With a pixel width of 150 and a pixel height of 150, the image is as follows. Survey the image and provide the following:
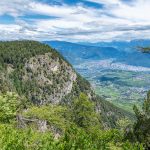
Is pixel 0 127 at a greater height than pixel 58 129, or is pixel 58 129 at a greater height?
pixel 0 127

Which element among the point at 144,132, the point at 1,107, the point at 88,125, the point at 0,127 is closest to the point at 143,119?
the point at 144,132

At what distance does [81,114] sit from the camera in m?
118

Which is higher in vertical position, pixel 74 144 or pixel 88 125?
pixel 74 144

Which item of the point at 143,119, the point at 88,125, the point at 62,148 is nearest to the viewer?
the point at 62,148

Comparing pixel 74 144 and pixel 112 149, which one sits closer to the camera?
pixel 74 144

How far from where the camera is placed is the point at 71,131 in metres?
38.5

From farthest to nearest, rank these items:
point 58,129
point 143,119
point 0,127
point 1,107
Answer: point 58,129 → point 143,119 → point 1,107 → point 0,127

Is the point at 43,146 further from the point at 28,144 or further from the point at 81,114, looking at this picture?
the point at 81,114

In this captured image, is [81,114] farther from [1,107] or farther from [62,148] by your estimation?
[62,148]

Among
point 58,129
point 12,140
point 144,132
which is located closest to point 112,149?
point 12,140

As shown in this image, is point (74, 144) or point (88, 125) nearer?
point (74, 144)

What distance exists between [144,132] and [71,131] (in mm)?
22131

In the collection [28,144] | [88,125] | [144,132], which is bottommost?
[88,125]

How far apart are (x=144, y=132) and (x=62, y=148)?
28.5 m
